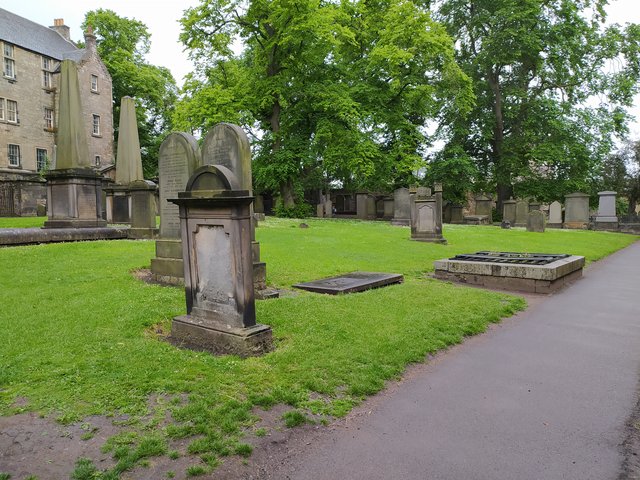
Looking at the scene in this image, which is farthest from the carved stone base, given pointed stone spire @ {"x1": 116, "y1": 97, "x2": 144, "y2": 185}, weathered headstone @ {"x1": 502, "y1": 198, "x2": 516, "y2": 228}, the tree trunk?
the tree trunk

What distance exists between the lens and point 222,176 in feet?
15.8

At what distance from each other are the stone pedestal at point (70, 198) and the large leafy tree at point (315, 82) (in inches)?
479

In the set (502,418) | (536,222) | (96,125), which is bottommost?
(502,418)

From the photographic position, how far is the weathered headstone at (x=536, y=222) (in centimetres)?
2477

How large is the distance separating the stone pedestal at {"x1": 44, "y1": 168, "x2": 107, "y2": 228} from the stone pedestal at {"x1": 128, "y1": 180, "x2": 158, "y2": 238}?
1.41 m

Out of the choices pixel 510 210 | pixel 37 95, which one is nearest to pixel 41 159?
pixel 37 95

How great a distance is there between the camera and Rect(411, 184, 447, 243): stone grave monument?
664 inches

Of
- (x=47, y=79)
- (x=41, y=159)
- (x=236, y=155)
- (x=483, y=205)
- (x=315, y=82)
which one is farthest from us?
(x=47, y=79)

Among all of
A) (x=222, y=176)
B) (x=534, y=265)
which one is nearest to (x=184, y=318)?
(x=222, y=176)

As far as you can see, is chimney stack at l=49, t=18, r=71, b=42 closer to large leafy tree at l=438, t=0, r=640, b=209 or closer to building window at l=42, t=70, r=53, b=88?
building window at l=42, t=70, r=53, b=88

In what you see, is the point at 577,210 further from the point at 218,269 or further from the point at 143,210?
the point at 218,269

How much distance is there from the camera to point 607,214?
106 ft

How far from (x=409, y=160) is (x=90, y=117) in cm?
2913

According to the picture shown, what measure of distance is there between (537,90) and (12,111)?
43151 mm
